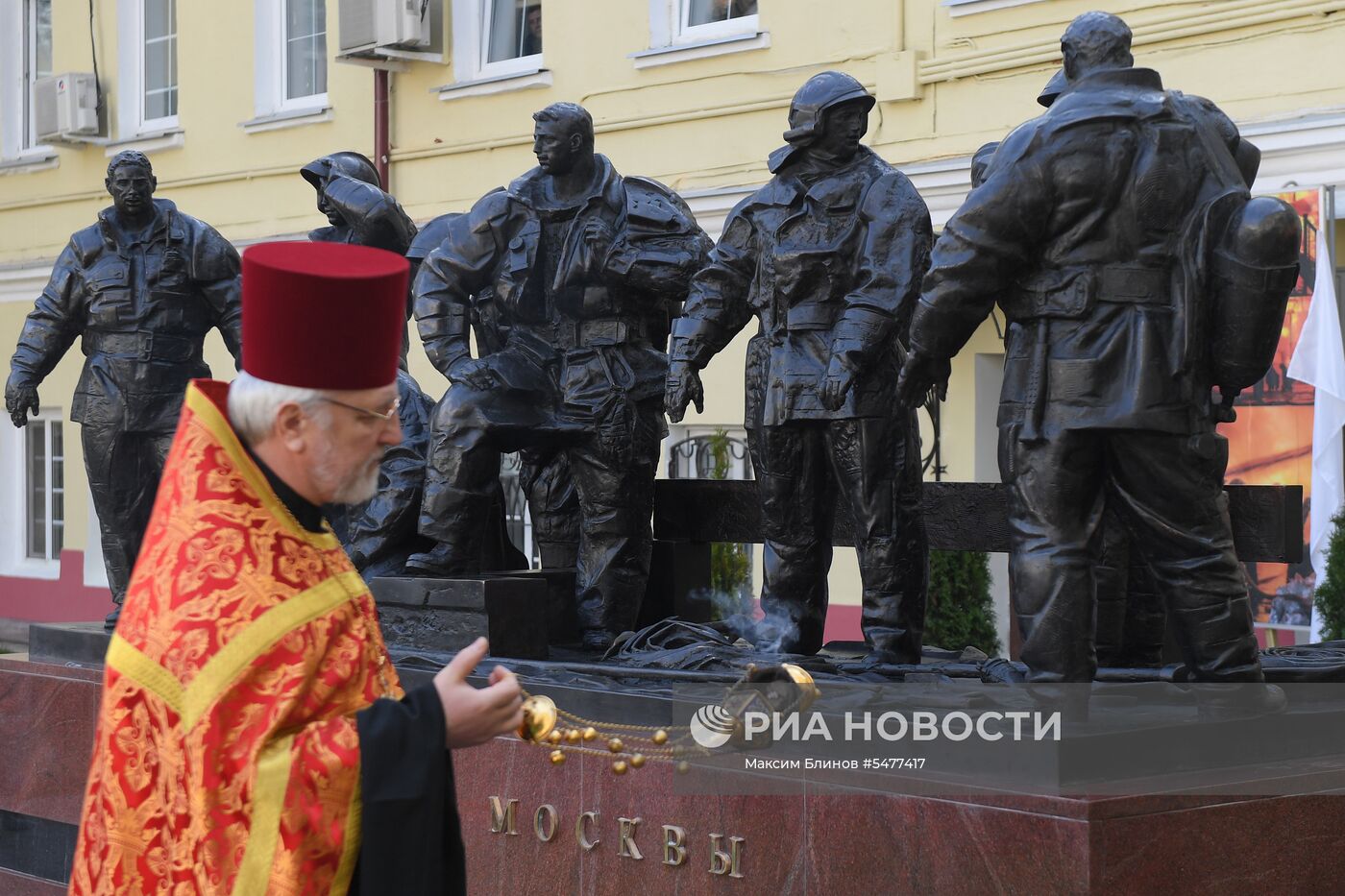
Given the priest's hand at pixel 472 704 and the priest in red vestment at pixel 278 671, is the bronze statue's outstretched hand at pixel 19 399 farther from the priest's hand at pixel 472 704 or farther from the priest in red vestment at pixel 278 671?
the priest's hand at pixel 472 704

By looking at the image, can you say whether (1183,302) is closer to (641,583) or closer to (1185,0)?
(641,583)

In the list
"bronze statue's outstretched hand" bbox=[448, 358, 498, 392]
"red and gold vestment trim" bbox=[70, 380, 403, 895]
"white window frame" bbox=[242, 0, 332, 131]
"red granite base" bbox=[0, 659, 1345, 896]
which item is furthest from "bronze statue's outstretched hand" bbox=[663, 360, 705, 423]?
"white window frame" bbox=[242, 0, 332, 131]

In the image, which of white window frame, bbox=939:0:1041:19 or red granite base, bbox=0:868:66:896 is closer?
red granite base, bbox=0:868:66:896

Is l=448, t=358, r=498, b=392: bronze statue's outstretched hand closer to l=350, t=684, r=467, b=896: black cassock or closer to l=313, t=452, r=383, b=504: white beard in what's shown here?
l=313, t=452, r=383, b=504: white beard

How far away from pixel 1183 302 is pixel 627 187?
321cm

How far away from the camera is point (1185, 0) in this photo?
11.2m

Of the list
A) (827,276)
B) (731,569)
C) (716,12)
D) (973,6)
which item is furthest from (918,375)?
(716,12)

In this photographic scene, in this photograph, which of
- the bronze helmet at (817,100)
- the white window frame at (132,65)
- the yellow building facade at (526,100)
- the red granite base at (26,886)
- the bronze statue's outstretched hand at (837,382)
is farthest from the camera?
the white window frame at (132,65)

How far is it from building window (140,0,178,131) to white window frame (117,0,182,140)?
19mm

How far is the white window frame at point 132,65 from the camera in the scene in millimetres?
18797

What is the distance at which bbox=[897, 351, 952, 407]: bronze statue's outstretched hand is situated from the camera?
19.3 feet

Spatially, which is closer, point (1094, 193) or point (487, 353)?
point (1094, 193)

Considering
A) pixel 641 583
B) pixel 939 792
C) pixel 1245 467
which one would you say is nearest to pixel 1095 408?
pixel 939 792

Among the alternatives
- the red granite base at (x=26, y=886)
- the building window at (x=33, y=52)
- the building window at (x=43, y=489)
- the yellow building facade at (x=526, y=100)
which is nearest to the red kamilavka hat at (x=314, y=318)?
the red granite base at (x=26, y=886)
